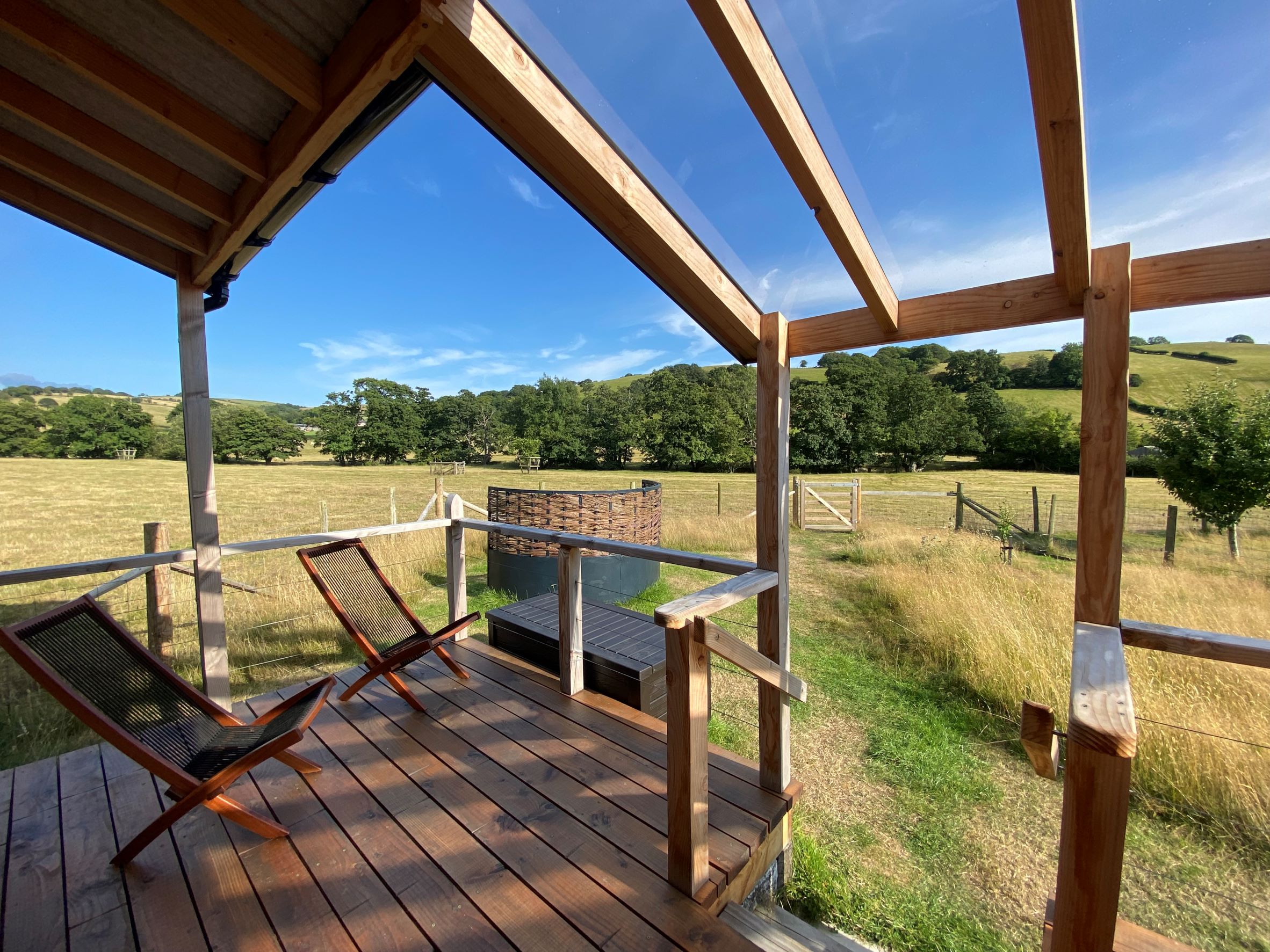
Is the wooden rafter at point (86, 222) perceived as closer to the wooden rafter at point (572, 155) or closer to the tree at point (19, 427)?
the wooden rafter at point (572, 155)

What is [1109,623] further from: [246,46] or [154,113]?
[154,113]

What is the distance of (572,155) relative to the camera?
4.98 feet

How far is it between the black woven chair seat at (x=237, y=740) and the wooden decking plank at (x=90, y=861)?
36cm

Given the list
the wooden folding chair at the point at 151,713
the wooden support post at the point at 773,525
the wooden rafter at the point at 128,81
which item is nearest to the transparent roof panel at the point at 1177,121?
the wooden support post at the point at 773,525

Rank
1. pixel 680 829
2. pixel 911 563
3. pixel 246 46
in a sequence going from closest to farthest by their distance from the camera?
pixel 246 46 → pixel 680 829 → pixel 911 563

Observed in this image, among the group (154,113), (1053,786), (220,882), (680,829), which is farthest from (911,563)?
(154,113)

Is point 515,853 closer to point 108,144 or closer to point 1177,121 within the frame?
point 1177,121

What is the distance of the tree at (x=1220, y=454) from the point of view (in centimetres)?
678

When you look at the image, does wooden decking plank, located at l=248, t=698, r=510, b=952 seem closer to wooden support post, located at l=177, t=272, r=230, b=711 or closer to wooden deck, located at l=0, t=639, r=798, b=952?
wooden deck, located at l=0, t=639, r=798, b=952

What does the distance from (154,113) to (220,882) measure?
2.46 meters

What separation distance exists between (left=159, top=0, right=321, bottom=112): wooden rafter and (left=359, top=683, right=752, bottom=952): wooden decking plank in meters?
2.48

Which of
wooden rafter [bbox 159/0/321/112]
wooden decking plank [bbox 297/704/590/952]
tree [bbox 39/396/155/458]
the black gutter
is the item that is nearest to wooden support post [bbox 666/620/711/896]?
wooden decking plank [bbox 297/704/590/952]

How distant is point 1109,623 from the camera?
1452 mm

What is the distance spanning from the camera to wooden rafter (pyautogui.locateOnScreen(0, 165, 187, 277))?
2.27m
